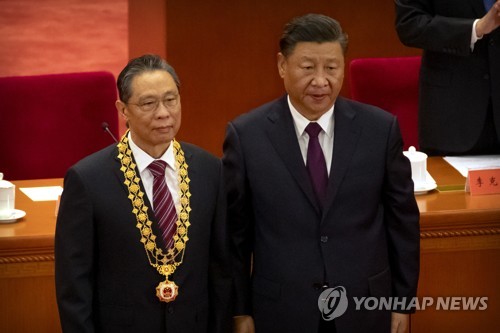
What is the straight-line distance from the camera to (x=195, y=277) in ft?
9.83

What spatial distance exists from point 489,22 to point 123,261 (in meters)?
1.72

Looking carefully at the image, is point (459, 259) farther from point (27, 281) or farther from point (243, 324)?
point (27, 281)

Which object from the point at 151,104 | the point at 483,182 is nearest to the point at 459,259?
the point at 483,182

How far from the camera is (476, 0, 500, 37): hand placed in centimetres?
387

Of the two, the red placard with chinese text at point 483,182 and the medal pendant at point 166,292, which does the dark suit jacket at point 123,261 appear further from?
the red placard with chinese text at point 483,182

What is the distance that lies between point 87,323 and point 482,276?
148 cm

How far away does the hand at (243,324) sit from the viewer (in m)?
3.19

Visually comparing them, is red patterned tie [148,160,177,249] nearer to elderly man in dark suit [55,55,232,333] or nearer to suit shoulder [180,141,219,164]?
elderly man in dark suit [55,55,232,333]

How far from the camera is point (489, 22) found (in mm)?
3926

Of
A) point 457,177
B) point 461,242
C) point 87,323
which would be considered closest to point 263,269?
point 87,323

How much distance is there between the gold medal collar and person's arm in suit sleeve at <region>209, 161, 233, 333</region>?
10 centimetres

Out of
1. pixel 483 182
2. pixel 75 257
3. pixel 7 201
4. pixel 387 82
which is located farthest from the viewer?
pixel 387 82

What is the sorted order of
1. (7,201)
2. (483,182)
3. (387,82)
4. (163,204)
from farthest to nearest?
1. (387,82)
2. (483,182)
3. (7,201)
4. (163,204)

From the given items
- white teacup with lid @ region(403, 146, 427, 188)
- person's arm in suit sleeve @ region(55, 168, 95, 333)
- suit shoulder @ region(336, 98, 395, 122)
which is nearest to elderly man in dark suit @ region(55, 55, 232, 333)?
person's arm in suit sleeve @ region(55, 168, 95, 333)
